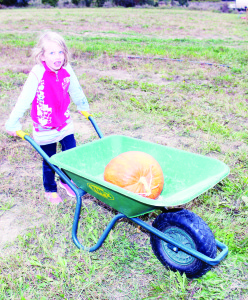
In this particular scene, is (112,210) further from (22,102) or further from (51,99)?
(22,102)

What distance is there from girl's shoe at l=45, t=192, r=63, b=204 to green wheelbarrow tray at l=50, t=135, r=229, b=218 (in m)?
A: 0.59

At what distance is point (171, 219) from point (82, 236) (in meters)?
0.89

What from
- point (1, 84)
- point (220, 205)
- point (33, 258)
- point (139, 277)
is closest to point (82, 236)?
point (33, 258)

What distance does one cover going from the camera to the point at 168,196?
2316mm

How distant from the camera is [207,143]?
3.99 meters

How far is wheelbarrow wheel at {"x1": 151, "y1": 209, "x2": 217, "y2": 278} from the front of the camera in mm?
1882

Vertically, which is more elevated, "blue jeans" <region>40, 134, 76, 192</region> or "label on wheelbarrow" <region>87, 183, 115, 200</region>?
"label on wheelbarrow" <region>87, 183, 115, 200</region>

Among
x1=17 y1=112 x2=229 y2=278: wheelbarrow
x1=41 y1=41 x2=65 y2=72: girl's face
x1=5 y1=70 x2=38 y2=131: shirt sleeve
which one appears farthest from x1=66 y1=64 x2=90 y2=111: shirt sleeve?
x1=5 y1=70 x2=38 y2=131: shirt sleeve

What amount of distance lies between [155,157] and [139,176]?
0.41m

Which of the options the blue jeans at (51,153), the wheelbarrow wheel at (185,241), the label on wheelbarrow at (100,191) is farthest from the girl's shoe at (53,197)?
the wheelbarrow wheel at (185,241)

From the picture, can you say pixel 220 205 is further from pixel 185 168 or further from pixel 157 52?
pixel 157 52

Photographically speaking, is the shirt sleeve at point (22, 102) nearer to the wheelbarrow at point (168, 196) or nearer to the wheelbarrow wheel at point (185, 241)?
the wheelbarrow at point (168, 196)

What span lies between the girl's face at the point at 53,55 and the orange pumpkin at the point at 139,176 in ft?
3.17

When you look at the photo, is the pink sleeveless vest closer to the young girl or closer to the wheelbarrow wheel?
the young girl
